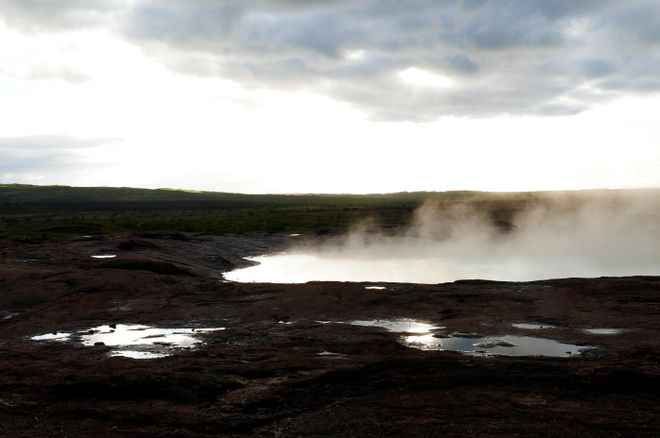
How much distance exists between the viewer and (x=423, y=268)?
39.3 meters

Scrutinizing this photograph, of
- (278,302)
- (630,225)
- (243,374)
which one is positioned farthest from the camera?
(630,225)

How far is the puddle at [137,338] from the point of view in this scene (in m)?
17.3

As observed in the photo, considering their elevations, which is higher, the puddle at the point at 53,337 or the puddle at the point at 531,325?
the puddle at the point at 531,325

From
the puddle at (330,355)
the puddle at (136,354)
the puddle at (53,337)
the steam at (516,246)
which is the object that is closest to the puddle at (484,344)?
the puddle at (330,355)

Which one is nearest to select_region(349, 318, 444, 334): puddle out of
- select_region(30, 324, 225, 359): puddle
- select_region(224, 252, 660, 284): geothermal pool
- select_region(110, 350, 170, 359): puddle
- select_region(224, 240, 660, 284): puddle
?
select_region(30, 324, 225, 359): puddle

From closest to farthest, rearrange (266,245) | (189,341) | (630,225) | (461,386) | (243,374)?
(461,386), (243,374), (189,341), (266,245), (630,225)

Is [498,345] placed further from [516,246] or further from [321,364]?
[516,246]

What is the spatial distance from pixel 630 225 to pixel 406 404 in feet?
230

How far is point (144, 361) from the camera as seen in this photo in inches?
612

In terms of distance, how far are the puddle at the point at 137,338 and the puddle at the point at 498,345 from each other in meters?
7.52

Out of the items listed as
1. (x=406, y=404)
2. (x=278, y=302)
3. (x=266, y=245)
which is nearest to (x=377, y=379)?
(x=406, y=404)

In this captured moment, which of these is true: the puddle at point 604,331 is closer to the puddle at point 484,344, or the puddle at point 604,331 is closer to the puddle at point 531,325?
the puddle at point 531,325

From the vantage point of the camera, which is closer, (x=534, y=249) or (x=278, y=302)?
(x=278, y=302)

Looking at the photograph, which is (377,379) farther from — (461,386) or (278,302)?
(278,302)
